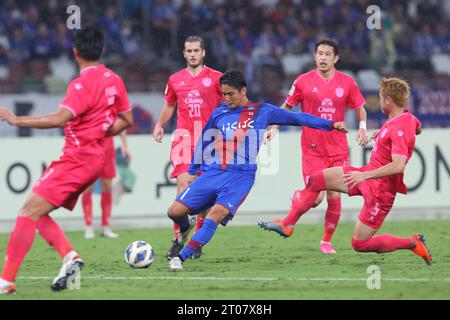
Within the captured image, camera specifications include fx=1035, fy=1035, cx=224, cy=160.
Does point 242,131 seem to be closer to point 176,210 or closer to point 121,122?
point 176,210

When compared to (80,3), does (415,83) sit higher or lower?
lower

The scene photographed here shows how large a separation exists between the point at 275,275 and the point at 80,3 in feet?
44.3

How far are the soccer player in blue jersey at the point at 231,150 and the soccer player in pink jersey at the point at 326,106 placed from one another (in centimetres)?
165

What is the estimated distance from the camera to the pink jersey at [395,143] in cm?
972

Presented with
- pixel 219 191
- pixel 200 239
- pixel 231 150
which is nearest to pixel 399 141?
pixel 231 150

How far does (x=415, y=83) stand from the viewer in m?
21.2

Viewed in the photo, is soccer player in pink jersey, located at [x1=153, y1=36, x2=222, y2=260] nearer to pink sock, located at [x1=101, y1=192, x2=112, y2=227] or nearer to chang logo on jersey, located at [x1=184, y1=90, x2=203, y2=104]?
chang logo on jersey, located at [x1=184, y1=90, x2=203, y2=104]

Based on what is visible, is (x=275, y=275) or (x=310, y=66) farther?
(x=310, y=66)

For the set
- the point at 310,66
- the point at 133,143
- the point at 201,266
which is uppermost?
the point at 310,66

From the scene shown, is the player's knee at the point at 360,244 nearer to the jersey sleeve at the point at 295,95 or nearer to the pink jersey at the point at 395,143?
the pink jersey at the point at 395,143

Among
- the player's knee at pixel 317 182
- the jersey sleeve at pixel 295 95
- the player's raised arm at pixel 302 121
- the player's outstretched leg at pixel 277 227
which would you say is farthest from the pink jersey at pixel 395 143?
the jersey sleeve at pixel 295 95

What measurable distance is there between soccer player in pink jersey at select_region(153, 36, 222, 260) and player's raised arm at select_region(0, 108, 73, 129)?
10.6ft
